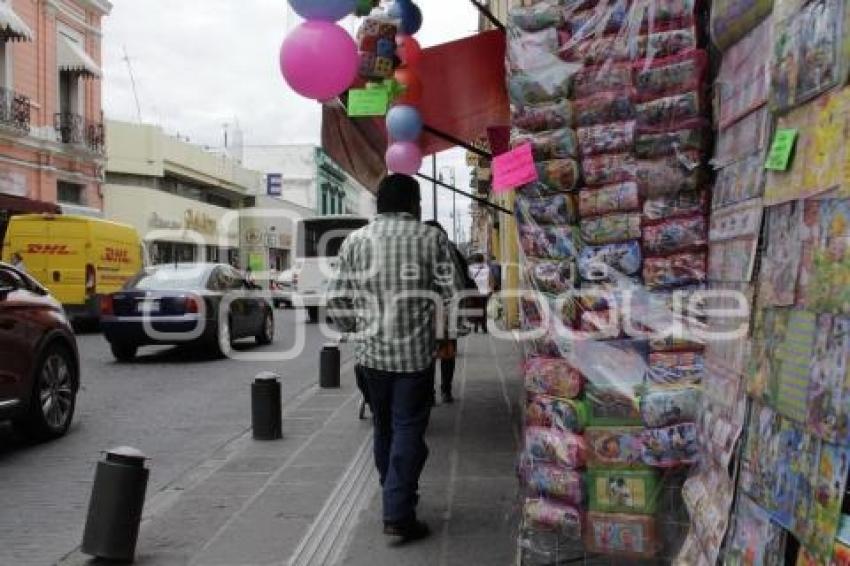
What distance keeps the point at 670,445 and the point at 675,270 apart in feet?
2.31

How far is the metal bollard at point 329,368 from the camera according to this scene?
400 inches

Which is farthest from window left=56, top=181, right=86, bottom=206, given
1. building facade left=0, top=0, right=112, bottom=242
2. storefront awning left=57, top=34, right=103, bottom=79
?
storefront awning left=57, top=34, right=103, bottom=79

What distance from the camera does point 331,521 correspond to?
482 centimetres

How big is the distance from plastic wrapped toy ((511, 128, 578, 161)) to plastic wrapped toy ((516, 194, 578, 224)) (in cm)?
18

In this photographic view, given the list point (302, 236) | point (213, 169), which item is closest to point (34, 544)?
point (302, 236)

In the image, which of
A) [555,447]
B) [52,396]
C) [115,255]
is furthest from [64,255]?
[555,447]

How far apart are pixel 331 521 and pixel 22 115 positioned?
2365 centimetres

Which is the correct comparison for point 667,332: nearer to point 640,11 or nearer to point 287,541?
point 640,11

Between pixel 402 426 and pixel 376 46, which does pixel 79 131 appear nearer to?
pixel 376 46

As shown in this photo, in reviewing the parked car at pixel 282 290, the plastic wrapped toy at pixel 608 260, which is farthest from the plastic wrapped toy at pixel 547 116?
the parked car at pixel 282 290

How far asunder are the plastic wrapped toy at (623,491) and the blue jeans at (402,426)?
3.86ft

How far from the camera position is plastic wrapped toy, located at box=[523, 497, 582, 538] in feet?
11.6

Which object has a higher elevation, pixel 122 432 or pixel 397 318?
pixel 397 318

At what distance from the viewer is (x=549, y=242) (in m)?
3.67
